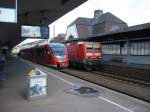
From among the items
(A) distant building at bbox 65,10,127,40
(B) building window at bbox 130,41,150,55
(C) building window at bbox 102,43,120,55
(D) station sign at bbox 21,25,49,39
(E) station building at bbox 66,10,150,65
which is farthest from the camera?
(A) distant building at bbox 65,10,127,40

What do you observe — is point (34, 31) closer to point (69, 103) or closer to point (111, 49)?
point (69, 103)

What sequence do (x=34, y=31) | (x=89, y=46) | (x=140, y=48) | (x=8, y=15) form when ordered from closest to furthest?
(x=8, y=15), (x=34, y=31), (x=89, y=46), (x=140, y=48)

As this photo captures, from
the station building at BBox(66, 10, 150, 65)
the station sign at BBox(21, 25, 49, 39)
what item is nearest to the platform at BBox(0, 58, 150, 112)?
the station sign at BBox(21, 25, 49, 39)

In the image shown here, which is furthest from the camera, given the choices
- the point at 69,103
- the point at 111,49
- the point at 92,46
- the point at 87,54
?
the point at 111,49

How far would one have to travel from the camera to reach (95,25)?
75312mm

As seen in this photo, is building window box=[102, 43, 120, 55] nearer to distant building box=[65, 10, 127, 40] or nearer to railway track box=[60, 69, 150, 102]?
railway track box=[60, 69, 150, 102]

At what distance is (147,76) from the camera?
21078 millimetres

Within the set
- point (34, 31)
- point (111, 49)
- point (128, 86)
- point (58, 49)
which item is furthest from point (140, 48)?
point (128, 86)

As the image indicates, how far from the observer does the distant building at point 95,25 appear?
70.3 m

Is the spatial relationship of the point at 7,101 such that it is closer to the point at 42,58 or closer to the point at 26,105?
the point at 26,105

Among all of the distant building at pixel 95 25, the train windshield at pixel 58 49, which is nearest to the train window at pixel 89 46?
the train windshield at pixel 58 49

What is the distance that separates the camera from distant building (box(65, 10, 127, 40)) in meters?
70.3

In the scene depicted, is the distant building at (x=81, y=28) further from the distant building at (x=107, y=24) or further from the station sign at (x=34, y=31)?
the station sign at (x=34, y=31)

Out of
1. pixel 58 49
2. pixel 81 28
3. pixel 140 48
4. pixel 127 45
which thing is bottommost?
pixel 58 49
